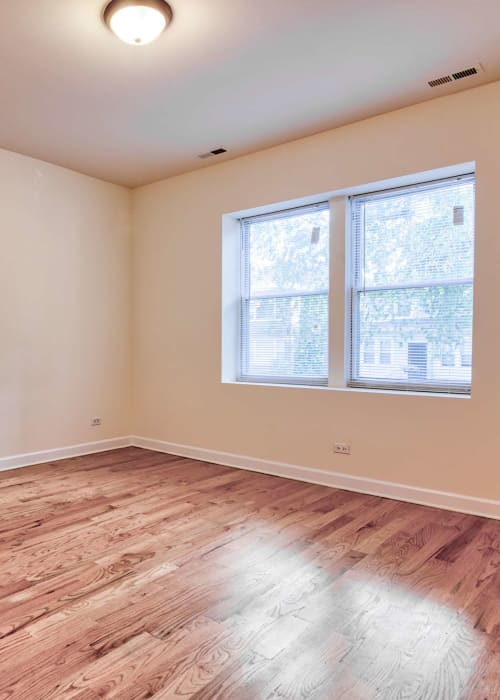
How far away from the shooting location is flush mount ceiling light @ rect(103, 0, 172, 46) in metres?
2.46

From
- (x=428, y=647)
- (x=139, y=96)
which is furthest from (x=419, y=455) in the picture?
(x=139, y=96)

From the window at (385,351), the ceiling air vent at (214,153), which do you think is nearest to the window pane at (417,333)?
the window at (385,351)

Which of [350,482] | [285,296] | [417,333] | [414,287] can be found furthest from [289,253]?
[350,482]

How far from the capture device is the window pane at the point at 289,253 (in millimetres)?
4312

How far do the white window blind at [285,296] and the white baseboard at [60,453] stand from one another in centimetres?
173

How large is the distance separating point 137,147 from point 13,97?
1.13m

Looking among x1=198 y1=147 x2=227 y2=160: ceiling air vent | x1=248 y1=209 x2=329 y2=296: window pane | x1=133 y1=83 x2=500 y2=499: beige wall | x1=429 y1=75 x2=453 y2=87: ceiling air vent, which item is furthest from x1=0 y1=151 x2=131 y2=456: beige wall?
x1=429 y1=75 x2=453 y2=87: ceiling air vent

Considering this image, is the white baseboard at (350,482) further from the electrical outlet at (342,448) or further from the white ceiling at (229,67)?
the white ceiling at (229,67)

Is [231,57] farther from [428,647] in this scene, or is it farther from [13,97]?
[428,647]

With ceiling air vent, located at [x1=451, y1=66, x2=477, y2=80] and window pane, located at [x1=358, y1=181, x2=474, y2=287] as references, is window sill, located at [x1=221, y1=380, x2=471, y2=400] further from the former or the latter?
ceiling air vent, located at [x1=451, y1=66, x2=477, y2=80]

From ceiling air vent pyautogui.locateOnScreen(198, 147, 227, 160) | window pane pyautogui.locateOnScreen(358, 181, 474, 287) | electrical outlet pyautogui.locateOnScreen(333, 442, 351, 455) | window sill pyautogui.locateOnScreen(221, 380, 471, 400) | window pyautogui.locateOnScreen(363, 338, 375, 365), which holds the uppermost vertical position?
ceiling air vent pyautogui.locateOnScreen(198, 147, 227, 160)

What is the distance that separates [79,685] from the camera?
1.59 metres

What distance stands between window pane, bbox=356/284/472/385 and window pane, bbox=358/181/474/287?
133 mm

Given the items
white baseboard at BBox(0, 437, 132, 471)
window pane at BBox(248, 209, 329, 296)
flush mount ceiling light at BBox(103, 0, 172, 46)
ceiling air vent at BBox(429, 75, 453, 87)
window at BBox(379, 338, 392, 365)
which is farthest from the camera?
white baseboard at BBox(0, 437, 132, 471)
